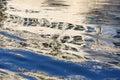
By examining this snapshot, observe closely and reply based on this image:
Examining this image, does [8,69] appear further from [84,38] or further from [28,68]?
[84,38]

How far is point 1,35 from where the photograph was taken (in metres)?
16.9

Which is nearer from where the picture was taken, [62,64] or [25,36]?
[62,64]

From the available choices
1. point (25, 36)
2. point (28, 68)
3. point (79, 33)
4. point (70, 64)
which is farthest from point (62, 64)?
point (79, 33)

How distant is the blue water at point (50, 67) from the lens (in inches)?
450

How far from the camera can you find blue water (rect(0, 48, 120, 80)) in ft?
37.5

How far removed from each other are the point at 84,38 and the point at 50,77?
6728 mm

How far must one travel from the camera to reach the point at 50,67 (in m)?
12.1

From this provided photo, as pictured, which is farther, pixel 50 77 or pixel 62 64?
pixel 62 64

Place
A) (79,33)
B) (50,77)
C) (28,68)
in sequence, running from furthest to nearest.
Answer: (79,33), (28,68), (50,77)

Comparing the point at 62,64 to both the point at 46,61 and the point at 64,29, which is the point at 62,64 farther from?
the point at 64,29

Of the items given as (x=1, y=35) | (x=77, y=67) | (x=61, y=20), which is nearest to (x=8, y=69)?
(x=77, y=67)

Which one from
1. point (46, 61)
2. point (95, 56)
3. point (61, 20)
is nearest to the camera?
point (46, 61)

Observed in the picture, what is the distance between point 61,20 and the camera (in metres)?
23.6

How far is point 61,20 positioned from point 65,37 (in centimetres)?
608
